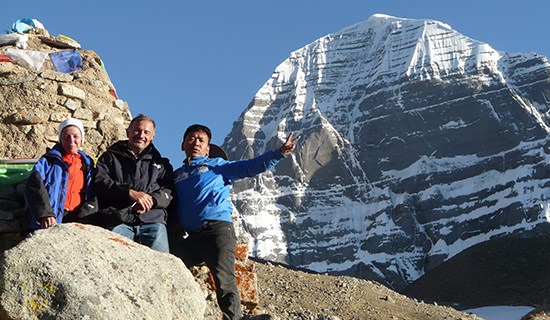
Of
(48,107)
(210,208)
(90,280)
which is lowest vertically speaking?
(90,280)

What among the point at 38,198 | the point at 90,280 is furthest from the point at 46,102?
the point at 90,280

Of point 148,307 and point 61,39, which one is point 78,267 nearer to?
point 148,307

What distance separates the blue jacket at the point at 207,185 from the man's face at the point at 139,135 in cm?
40

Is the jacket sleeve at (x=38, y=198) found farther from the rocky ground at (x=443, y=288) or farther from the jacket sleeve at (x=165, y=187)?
the rocky ground at (x=443, y=288)

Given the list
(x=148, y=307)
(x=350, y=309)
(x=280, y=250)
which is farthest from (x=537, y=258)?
(x=280, y=250)

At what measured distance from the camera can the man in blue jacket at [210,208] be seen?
6.06m

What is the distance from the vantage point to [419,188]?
636ft

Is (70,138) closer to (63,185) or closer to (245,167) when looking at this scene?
(63,185)

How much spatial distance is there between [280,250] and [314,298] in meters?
178

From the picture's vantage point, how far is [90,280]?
4.20m

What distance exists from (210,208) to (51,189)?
124 centimetres

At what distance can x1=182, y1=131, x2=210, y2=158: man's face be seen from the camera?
652 cm

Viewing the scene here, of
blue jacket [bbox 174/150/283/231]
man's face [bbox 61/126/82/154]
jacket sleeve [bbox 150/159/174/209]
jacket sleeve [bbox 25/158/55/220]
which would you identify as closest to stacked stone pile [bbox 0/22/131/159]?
jacket sleeve [bbox 150/159/174/209]

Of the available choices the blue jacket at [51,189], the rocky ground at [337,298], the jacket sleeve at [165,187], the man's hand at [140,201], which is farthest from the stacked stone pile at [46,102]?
the rocky ground at [337,298]
